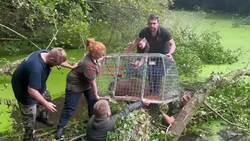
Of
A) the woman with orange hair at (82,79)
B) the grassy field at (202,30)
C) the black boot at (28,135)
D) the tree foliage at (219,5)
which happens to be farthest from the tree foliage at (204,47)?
the tree foliage at (219,5)

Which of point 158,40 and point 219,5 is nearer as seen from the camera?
point 158,40

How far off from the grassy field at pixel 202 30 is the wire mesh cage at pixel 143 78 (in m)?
1.53

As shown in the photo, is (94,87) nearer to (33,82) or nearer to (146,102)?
(146,102)

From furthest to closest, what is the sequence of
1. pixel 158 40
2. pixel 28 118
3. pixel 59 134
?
1. pixel 158 40
2. pixel 59 134
3. pixel 28 118

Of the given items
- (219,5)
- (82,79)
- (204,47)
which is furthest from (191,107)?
(219,5)

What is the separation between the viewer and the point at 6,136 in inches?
253

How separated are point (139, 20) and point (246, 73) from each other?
3.20 m

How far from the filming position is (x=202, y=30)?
15.1 metres

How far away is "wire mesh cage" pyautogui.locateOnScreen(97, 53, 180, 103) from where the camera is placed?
6.83 metres

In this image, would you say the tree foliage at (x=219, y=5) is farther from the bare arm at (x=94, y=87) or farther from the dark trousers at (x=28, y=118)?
the dark trousers at (x=28, y=118)

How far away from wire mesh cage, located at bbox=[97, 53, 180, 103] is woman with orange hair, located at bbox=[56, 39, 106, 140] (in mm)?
709

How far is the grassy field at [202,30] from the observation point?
8516mm

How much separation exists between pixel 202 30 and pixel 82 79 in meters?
9.33

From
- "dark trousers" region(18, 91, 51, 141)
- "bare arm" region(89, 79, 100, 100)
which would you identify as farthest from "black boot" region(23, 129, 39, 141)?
"bare arm" region(89, 79, 100, 100)
